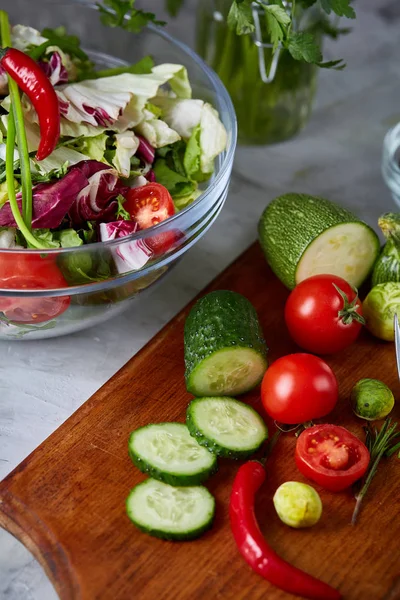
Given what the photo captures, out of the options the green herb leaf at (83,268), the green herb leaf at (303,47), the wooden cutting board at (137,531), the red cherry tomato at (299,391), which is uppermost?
the green herb leaf at (303,47)

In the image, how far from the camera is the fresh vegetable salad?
2.25 metres

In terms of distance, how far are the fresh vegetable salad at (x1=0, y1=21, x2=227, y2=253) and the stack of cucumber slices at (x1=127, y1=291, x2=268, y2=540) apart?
28 cm

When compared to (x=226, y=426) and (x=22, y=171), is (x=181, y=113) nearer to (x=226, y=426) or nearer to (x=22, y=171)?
(x=22, y=171)

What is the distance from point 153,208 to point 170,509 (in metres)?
0.89

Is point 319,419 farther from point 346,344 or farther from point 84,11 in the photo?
point 84,11

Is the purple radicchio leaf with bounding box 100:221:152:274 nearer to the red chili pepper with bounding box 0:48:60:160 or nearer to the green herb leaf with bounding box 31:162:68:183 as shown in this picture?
the green herb leaf with bounding box 31:162:68:183

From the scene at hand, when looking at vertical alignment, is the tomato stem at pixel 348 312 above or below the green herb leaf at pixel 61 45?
below

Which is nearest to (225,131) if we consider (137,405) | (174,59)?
(174,59)

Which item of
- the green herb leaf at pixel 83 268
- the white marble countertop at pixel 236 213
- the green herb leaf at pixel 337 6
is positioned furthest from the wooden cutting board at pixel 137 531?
the green herb leaf at pixel 337 6

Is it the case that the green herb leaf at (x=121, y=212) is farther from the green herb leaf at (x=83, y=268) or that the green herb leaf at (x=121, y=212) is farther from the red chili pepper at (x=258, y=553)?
the red chili pepper at (x=258, y=553)

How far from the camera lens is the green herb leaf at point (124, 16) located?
9.21 feet

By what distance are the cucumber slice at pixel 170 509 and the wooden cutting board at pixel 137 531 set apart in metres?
0.04

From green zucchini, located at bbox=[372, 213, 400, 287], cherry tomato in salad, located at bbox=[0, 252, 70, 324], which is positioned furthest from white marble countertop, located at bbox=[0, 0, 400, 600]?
green zucchini, located at bbox=[372, 213, 400, 287]

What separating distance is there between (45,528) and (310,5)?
2.02 metres
